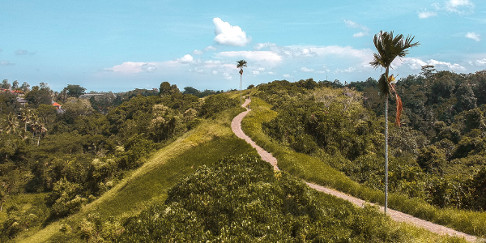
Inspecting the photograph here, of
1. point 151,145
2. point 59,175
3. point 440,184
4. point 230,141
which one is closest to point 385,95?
point 440,184

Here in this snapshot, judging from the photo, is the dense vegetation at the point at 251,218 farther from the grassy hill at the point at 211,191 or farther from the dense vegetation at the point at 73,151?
the dense vegetation at the point at 73,151

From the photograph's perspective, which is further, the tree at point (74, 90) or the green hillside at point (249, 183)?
Result: the tree at point (74, 90)

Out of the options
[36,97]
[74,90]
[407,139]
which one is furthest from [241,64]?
[74,90]

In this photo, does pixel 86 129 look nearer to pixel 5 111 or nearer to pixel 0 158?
pixel 0 158

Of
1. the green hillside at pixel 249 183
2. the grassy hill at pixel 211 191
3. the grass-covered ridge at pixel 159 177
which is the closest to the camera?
the green hillside at pixel 249 183

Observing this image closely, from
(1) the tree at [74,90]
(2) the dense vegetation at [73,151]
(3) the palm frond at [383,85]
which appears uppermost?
(1) the tree at [74,90]

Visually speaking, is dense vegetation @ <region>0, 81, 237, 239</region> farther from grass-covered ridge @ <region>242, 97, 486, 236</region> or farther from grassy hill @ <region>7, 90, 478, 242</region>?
grass-covered ridge @ <region>242, 97, 486, 236</region>

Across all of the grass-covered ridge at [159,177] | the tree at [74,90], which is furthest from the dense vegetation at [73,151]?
the tree at [74,90]

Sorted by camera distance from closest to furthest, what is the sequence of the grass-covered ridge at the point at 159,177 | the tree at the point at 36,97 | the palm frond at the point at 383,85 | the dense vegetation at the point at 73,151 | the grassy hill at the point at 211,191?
the grassy hill at the point at 211,191 → the palm frond at the point at 383,85 → the grass-covered ridge at the point at 159,177 → the dense vegetation at the point at 73,151 → the tree at the point at 36,97
